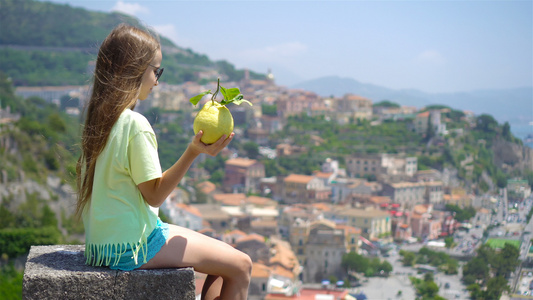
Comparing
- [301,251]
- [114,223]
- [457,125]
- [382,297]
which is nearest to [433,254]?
[382,297]

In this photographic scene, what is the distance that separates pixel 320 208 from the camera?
77.1 feet

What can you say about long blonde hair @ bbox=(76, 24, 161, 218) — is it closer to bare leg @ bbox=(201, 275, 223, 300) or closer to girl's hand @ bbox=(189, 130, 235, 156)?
girl's hand @ bbox=(189, 130, 235, 156)

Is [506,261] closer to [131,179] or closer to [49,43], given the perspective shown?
[131,179]

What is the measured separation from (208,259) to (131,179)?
6.6 inches

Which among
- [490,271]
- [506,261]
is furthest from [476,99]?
[506,261]

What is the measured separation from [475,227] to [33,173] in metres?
15.6

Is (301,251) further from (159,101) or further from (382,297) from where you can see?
(159,101)

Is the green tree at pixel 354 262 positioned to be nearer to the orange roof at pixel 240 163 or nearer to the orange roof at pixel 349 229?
the orange roof at pixel 349 229

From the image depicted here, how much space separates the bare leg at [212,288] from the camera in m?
0.95

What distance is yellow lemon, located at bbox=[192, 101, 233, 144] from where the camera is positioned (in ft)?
2.88

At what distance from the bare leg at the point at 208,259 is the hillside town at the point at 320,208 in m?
13.8

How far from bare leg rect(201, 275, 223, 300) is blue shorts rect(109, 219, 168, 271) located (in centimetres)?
11

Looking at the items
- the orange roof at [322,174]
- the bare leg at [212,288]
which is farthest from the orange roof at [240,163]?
the bare leg at [212,288]

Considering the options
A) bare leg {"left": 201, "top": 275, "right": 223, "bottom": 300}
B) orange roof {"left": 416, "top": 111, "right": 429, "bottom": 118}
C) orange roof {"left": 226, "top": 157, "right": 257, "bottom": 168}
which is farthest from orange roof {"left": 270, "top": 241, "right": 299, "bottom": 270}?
orange roof {"left": 416, "top": 111, "right": 429, "bottom": 118}
